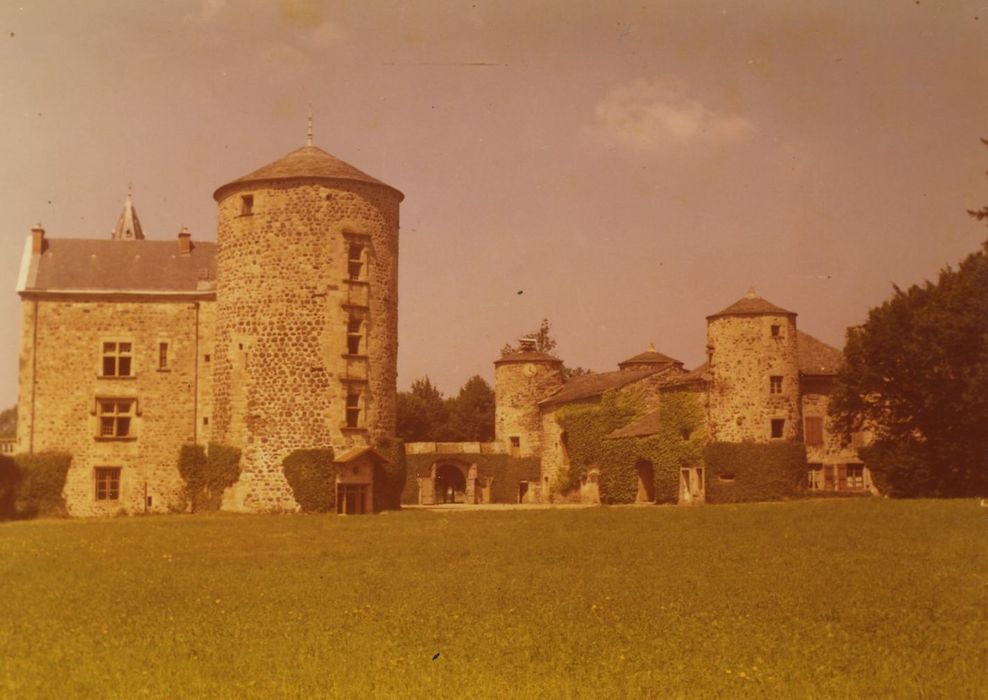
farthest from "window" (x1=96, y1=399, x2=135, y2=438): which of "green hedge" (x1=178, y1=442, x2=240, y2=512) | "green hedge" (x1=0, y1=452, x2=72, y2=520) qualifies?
"green hedge" (x1=178, y1=442, x2=240, y2=512)

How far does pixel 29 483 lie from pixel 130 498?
13.0 feet

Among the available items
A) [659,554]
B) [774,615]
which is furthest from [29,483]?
[774,615]

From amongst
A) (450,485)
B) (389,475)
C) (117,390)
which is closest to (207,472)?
(117,390)

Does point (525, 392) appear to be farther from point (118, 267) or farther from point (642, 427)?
point (118, 267)

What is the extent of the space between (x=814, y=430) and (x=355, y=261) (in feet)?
69.6

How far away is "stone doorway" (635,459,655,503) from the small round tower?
12.9 metres

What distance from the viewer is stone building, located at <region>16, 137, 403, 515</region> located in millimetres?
41438

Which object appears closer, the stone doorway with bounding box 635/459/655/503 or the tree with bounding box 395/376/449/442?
the stone doorway with bounding box 635/459/655/503

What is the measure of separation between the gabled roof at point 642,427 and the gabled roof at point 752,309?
5511 mm

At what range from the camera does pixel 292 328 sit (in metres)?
41.4

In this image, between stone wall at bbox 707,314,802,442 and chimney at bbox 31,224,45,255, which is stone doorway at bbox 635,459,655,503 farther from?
chimney at bbox 31,224,45,255

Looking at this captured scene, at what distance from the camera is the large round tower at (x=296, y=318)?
135 ft

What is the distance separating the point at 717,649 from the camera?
11664 millimetres

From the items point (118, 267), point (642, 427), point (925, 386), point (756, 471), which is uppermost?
point (118, 267)
